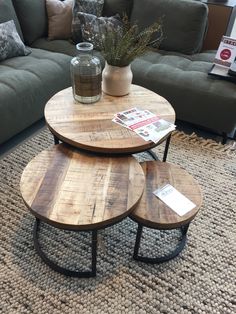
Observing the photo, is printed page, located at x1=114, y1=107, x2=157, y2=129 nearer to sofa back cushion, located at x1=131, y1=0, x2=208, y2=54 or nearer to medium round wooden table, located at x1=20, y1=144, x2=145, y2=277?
medium round wooden table, located at x1=20, y1=144, x2=145, y2=277

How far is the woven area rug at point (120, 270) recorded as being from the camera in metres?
1.23

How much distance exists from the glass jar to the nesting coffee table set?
0.29ft

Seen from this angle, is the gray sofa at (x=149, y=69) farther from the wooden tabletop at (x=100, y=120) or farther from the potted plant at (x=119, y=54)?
the potted plant at (x=119, y=54)

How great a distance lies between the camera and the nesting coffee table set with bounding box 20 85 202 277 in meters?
1.11

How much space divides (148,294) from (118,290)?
0.13 meters

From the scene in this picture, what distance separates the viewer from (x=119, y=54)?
1.52 meters

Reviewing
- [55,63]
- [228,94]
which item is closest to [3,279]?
[55,63]

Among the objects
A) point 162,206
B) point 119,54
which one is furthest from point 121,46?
point 162,206

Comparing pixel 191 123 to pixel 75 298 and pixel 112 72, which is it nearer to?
pixel 112 72

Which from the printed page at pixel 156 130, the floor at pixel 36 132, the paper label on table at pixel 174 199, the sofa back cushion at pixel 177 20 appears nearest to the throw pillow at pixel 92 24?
the sofa back cushion at pixel 177 20

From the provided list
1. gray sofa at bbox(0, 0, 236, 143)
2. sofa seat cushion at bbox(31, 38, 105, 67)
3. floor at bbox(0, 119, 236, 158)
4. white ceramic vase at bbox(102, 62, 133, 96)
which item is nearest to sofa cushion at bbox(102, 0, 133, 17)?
gray sofa at bbox(0, 0, 236, 143)

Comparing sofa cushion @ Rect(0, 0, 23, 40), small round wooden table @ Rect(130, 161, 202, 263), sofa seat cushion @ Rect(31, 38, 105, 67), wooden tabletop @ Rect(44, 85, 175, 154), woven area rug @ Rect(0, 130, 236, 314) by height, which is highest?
sofa cushion @ Rect(0, 0, 23, 40)

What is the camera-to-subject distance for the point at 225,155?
82.7 inches

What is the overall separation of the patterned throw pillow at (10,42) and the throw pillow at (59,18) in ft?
1.29
